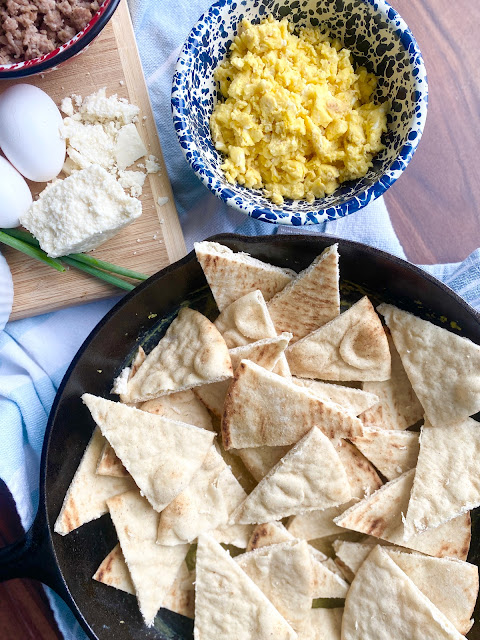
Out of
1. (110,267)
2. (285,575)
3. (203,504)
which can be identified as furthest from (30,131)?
(285,575)

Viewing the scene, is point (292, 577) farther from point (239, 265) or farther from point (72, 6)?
point (72, 6)

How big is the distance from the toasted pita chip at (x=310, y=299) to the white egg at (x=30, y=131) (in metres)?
0.67

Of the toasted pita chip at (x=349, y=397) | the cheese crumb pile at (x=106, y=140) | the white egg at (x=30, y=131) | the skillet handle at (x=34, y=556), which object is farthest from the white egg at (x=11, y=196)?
the toasted pita chip at (x=349, y=397)

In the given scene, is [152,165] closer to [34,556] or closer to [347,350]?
[347,350]

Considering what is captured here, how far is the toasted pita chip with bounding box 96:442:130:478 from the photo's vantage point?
4.84 feet

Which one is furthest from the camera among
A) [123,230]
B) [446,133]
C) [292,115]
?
[446,133]

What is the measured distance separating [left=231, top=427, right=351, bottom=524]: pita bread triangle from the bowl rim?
107 cm

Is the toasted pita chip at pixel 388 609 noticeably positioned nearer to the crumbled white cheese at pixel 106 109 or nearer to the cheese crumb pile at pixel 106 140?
the cheese crumb pile at pixel 106 140

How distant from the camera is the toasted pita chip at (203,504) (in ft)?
4.81

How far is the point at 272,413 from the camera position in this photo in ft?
4.66

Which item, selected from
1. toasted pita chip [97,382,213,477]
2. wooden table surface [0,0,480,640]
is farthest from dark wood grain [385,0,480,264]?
toasted pita chip [97,382,213,477]

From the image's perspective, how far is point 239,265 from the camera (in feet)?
4.68

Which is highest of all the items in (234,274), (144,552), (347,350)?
(234,274)

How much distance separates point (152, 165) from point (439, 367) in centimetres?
89
